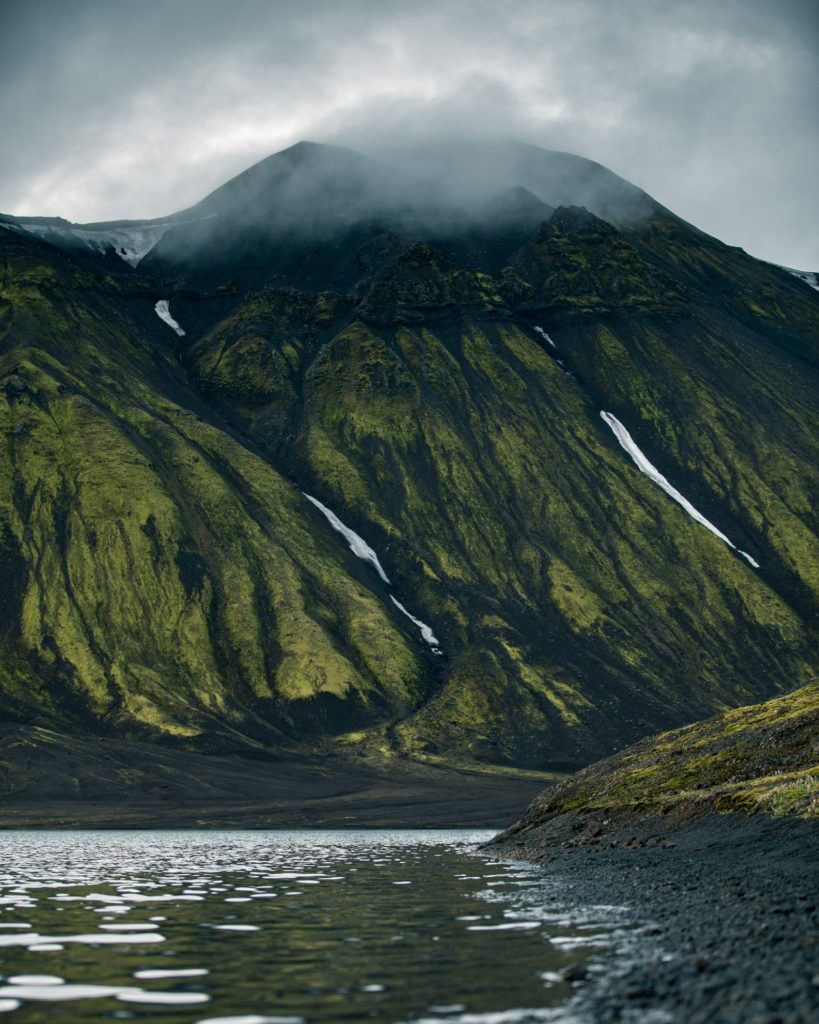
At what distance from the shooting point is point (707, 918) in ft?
80.3

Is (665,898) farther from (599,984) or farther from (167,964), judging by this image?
(167,964)

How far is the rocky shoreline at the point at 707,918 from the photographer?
15.4 metres

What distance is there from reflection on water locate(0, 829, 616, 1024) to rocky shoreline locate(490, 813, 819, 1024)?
3.92ft

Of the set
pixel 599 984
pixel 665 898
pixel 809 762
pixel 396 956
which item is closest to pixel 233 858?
pixel 809 762

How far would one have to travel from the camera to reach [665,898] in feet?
100

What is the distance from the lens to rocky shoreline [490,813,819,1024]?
15422 millimetres

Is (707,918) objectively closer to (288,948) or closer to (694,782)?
(288,948)

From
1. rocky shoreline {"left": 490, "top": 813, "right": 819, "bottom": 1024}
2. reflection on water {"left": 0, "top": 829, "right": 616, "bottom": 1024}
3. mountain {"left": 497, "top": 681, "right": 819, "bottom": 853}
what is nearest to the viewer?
A: rocky shoreline {"left": 490, "top": 813, "right": 819, "bottom": 1024}

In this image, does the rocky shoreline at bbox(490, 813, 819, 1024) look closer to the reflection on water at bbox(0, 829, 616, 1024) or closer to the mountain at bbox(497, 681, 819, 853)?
the reflection on water at bbox(0, 829, 616, 1024)

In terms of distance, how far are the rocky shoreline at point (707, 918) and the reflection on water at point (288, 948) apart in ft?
3.92

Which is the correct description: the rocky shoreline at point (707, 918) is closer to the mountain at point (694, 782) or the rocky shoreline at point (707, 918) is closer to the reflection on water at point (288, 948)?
the reflection on water at point (288, 948)

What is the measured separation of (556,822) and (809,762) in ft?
65.2

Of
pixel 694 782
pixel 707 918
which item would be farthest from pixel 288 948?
pixel 694 782

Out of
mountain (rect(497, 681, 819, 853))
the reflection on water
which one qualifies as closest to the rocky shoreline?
the reflection on water
